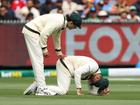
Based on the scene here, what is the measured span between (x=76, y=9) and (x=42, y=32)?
364 inches

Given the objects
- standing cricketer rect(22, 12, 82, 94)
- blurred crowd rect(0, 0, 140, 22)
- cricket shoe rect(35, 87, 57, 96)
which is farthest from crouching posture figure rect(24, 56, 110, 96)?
blurred crowd rect(0, 0, 140, 22)

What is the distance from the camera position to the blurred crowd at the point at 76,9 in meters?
19.7

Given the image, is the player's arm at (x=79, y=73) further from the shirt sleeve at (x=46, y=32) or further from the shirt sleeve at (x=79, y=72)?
the shirt sleeve at (x=46, y=32)

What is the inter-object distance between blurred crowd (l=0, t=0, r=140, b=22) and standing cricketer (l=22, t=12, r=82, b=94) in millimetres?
7815

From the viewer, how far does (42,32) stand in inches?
442

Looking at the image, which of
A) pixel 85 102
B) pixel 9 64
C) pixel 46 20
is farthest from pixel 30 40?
pixel 9 64

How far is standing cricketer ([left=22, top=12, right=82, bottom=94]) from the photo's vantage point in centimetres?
1127

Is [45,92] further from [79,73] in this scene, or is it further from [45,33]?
[45,33]

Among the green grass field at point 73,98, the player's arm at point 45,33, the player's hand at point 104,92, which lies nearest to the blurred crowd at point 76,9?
the green grass field at point 73,98

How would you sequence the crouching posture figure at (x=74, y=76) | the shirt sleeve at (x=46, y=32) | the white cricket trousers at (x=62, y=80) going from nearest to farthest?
the shirt sleeve at (x=46, y=32) → the crouching posture figure at (x=74, y=76) → the white cricket trousers at (x=62, y=80)

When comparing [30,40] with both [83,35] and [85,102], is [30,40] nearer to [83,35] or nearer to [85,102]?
[85,102]

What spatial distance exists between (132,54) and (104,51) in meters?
0.83

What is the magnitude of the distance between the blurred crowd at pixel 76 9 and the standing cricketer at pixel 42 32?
25.6 feet

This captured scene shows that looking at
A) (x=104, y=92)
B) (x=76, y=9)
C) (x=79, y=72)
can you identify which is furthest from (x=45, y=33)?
(x=76, y=9)
